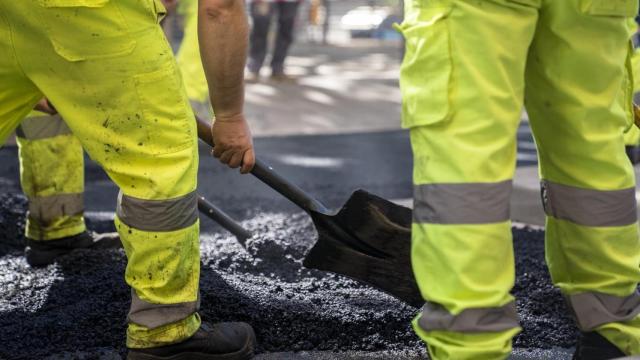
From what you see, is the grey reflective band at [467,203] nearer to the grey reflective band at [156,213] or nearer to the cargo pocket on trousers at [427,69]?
the cargo pocket on trousers at [427,69]

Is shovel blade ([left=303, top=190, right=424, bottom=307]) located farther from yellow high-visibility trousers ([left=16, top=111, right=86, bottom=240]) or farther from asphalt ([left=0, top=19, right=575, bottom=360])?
yellow high-visibility trousers ([left=16, top=111, right=86, bottom=240])

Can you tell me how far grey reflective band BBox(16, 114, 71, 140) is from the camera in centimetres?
371

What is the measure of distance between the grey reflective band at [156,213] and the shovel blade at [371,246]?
1.98ft

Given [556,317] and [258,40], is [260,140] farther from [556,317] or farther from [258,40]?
[258,40]

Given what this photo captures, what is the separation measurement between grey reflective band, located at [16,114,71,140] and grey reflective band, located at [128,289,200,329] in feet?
4.55

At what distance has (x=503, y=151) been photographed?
2047mm

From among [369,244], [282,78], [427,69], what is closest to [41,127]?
[369,244]

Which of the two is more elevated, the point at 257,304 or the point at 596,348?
the point at 596,348

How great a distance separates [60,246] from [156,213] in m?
1.45

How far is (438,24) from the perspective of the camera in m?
2.03

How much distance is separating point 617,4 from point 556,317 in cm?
119

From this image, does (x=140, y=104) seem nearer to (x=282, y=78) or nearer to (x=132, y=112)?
(x=132, y=112)

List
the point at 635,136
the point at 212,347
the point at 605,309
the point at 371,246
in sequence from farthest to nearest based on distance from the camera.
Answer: the point at 635,136, the point at 371,246, the point at 212,347, the point at 605,309

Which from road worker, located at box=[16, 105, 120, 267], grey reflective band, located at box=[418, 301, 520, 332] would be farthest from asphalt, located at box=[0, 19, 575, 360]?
grey reflective band, located at box=[418, 301, 520, 332]
